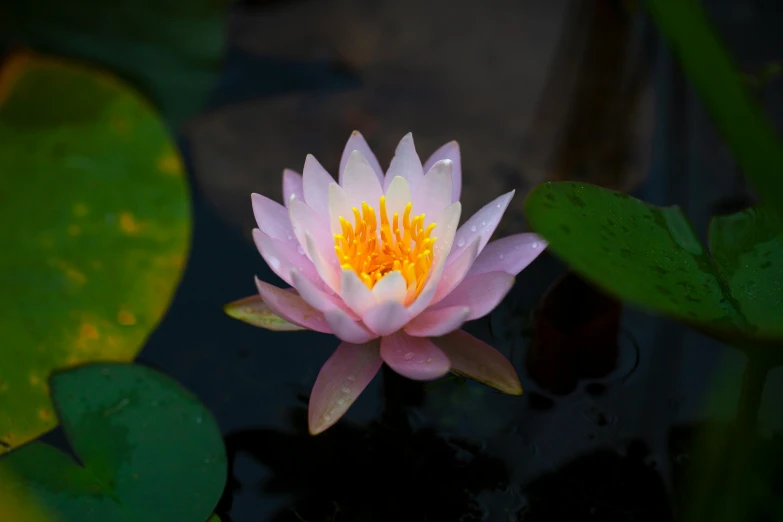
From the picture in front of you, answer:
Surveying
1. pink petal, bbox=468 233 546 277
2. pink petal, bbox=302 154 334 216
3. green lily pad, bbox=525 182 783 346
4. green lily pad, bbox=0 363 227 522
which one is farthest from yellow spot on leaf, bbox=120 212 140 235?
green lily pad, bbox=525 182 783 346

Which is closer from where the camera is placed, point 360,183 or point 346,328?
point 346,328

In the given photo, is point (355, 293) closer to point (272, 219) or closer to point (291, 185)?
point (272, 219)

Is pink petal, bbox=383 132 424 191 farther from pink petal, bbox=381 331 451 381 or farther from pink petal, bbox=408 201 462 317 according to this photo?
pink petal, bbox=381 331 451 381

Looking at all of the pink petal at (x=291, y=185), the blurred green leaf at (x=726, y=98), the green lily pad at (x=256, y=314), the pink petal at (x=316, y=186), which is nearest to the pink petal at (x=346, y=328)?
the green lily pad at (x=256, y=314)

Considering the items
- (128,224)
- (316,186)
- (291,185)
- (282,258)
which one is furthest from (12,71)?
(282,258)

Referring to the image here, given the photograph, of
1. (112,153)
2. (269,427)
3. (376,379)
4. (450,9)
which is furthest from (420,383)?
(450,9)

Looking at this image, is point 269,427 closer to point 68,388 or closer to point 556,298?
point 68,388

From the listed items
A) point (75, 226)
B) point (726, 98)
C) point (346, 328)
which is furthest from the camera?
point (75, 226)
